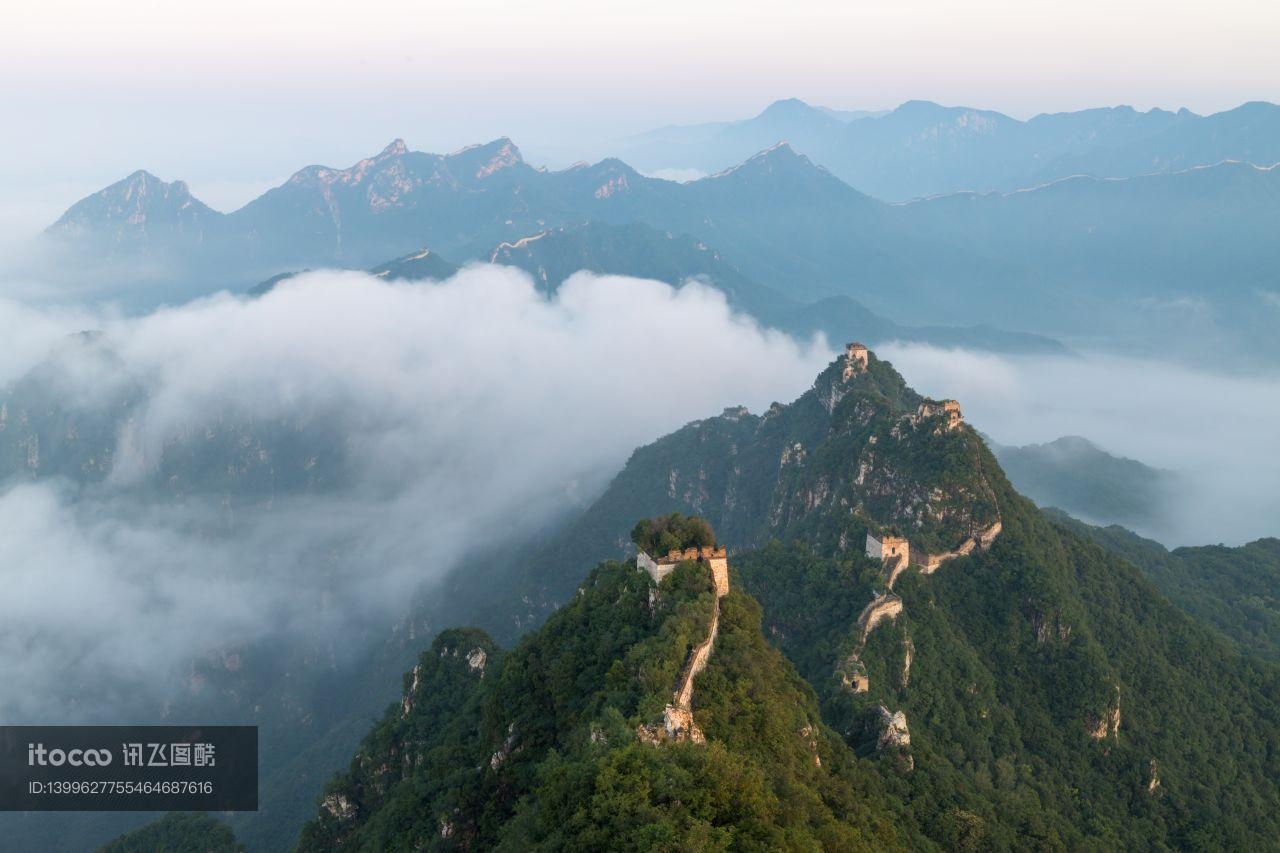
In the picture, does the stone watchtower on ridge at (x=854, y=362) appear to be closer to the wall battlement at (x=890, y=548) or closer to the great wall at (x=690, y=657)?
the wall battlement at (x=890, y=548)

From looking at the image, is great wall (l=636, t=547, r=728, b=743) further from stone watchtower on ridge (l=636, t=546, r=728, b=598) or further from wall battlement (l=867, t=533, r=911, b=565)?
wall battlement (l=867, t=533, r=911, b=565)

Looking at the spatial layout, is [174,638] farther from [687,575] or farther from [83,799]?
[687,575]

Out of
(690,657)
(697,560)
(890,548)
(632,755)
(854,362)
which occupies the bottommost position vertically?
(890,548)

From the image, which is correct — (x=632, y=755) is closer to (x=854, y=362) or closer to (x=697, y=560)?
(x=697, y=560)

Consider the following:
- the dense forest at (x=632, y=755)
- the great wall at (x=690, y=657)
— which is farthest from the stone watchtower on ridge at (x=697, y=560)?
the dense forest at (x=632, y=755)

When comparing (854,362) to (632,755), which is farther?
(854,362)

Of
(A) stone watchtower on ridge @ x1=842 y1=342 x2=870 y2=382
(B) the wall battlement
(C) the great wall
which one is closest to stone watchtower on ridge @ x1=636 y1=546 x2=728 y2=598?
(C) the great wall

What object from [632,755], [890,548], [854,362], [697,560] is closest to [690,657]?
[697,560]

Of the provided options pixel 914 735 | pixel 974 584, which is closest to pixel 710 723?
pixel 914 735

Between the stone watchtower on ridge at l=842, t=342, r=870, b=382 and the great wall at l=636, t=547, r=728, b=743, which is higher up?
the stone watchtower on ridge at l=842, t=342, r=870, b=382
